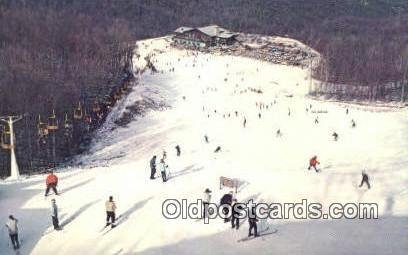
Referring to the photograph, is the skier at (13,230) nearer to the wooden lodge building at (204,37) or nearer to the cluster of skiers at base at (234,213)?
the cluster of skiers at base at (234,213)

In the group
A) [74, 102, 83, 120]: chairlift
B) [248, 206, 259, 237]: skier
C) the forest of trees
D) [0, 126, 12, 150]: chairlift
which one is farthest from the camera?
the forest of trees

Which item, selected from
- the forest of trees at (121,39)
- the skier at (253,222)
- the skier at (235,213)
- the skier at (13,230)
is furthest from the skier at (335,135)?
the skier at (13,230)

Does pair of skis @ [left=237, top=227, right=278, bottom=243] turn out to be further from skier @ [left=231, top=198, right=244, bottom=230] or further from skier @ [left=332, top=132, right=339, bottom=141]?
skier @ [left=332, top=132, right=339, bottom=141]

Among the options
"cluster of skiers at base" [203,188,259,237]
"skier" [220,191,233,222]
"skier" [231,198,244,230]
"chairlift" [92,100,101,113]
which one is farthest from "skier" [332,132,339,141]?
"chairlift" [92,100,101,113]

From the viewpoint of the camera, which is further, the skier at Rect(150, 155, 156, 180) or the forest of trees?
the forest of trees

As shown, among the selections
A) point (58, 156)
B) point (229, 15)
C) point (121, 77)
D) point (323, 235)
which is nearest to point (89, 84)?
point (121, 77)

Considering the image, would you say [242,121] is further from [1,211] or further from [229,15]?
[229,15]
